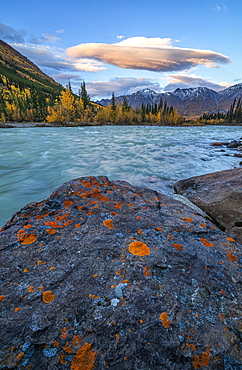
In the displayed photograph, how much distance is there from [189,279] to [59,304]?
3.87 feet

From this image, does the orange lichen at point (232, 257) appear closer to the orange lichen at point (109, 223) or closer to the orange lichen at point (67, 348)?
the orange lichen at point (109, 223)

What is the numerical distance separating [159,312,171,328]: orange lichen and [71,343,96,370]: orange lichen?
0.51 m

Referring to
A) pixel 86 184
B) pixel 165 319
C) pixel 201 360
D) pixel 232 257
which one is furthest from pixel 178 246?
pixel 86 184

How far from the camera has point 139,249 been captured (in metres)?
2.03

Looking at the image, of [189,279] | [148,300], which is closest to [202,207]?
[189,279]

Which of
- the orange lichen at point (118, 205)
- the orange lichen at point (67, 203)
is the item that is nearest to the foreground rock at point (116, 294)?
the orange lichen at point (67, 203)

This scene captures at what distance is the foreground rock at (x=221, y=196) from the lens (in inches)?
147

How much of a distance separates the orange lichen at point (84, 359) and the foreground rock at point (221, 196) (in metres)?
3.25

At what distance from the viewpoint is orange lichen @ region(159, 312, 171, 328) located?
128 centimetres

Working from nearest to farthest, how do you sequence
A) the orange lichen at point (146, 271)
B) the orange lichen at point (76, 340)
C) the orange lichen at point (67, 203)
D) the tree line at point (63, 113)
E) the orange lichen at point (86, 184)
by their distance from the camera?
the orange lichen at point (76, 340)
the orange lichen at point (146, 271)
the orange lichen at point (67, 203)
the orange lichen at point (86, 184)
the tree line at point (63, 113)

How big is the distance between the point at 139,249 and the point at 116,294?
0.62 metres

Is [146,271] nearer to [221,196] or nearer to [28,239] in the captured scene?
[28,239]

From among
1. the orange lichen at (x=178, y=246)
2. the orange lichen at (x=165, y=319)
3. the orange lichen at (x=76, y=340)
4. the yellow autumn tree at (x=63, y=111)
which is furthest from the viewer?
the yellow autumn tree at (x=63, y=111)

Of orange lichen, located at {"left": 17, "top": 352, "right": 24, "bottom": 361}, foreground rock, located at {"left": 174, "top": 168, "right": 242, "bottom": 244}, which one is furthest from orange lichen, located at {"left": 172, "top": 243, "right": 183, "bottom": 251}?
foreground rock, located at {"left": 174, "top": 168, "right": 242, "bottom": 244}
